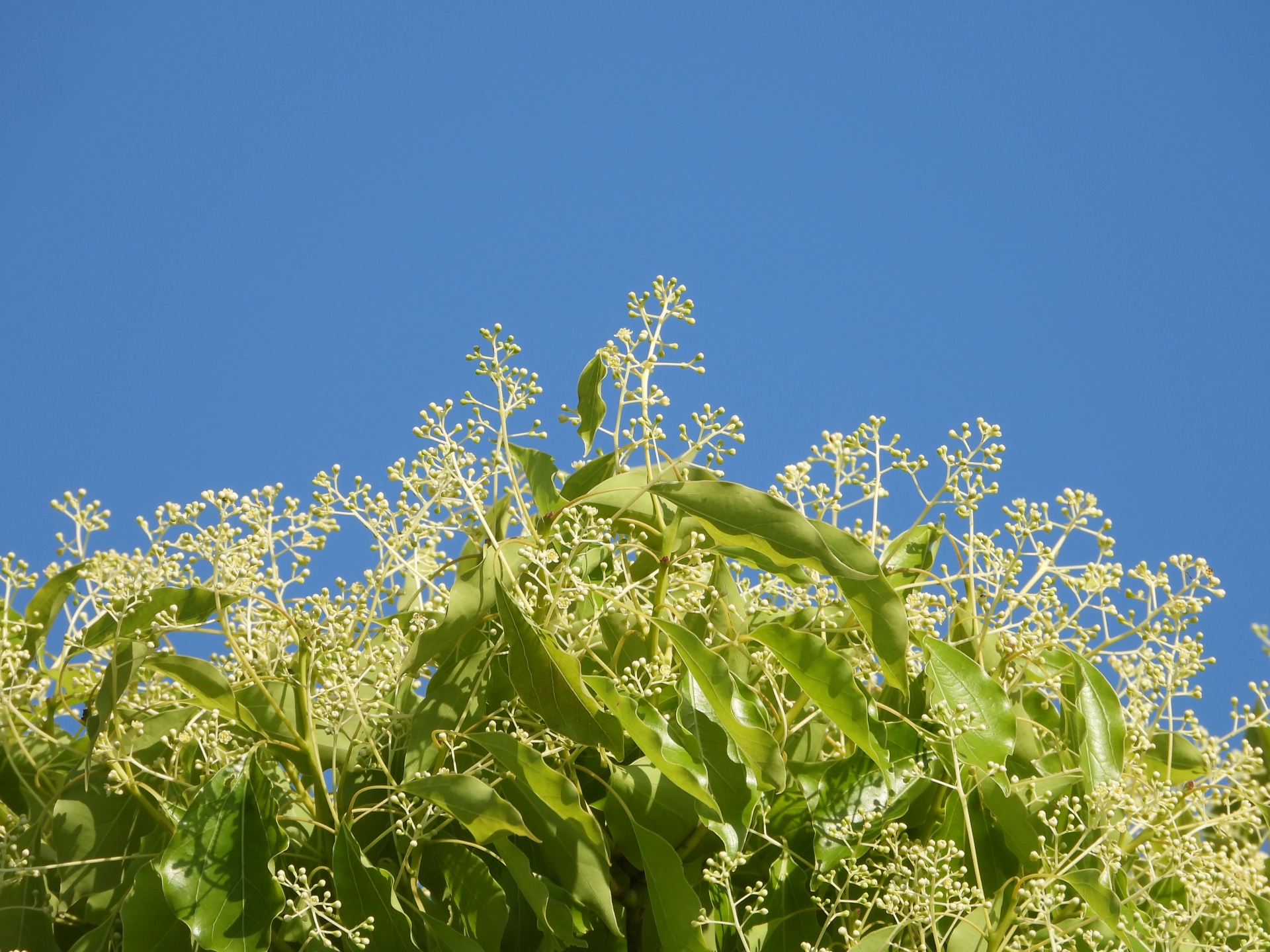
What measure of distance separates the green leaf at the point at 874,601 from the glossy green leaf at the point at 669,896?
0.28 metres

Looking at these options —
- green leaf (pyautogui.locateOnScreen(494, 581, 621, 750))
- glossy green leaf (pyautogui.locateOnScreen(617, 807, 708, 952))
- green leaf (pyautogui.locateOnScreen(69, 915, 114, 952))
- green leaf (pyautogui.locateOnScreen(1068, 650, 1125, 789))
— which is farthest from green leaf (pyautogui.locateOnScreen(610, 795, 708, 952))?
green leaf (pyautogui.locateOnScreen(69, 915, 114, 952))

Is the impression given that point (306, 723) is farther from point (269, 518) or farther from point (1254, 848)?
point (1254, 848)

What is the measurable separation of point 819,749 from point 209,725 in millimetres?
690

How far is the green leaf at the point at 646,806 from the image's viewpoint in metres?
1.09

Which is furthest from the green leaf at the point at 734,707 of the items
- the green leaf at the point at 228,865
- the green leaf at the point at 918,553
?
the green leaf at the point at 228,865

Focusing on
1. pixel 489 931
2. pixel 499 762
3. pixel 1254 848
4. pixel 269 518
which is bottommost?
pixel 489 931

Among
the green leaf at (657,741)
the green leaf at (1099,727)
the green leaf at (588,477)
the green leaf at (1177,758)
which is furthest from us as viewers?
the green leaf at (1177,758)

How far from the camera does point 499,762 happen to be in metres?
1.07

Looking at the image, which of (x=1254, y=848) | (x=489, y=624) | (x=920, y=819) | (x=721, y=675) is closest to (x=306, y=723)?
(x=489, y=624)

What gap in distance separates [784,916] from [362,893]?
1.44 feet

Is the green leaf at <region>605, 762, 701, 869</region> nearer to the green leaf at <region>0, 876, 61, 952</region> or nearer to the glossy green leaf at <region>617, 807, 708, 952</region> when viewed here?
the glossy green leaf at <region>617, 807, 708, 952</region>

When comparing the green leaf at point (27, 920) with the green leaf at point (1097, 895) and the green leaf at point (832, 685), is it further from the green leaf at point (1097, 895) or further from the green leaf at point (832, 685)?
the green leaf at point (1097, 895)

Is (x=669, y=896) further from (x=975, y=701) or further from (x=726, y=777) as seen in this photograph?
(x=975, y=701)

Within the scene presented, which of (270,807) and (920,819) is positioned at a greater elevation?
(920,819)
